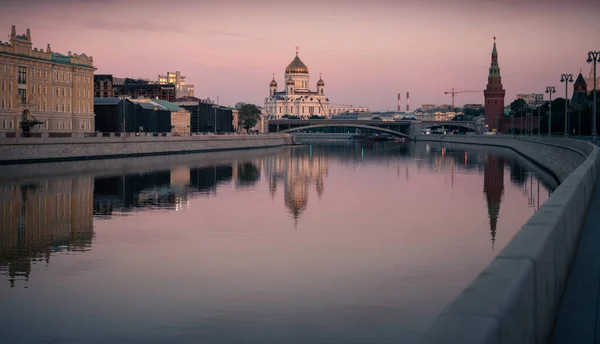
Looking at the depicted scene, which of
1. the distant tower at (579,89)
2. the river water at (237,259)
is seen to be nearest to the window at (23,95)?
the river water at (237,259)

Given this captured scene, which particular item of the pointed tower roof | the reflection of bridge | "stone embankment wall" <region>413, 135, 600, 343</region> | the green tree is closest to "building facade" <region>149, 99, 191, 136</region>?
the reflection of bridge

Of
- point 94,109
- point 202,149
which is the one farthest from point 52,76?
point 202,149

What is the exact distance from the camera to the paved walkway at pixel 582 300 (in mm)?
8352

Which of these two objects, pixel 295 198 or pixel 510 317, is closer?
pixel 510 317

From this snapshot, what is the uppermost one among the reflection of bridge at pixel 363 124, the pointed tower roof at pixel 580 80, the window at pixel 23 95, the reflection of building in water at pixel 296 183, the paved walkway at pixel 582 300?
the pointed tower roof at pixel 580 80

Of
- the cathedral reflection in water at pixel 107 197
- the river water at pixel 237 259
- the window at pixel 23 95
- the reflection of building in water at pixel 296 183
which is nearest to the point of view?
the river water at pixel 237 259

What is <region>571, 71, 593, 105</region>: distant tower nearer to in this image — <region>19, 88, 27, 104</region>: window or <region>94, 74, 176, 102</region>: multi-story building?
<region>94, 74, 176, 102</region>: multi-story building

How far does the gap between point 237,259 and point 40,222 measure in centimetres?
1046

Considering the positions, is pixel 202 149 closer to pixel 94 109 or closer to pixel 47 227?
pixel 94 109

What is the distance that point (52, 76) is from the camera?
8406 cm

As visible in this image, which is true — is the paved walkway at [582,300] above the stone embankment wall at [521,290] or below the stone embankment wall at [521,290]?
below

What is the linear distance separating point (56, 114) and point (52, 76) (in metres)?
3.94

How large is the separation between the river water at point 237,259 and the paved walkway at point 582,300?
2.72 metres

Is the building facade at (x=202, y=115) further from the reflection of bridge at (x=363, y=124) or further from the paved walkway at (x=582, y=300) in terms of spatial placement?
the paved walkway at (x=582, y=300)
